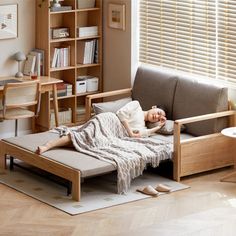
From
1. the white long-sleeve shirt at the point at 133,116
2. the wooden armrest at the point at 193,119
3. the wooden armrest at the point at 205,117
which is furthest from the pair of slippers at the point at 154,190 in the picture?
the white long-sleeve shirt at the point at 133,116

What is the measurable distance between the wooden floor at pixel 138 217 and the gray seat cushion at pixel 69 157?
1.22 feet

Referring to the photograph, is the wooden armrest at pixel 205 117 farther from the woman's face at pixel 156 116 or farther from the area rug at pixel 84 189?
the area rug at pixel 84 189

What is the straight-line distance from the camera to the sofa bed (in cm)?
750

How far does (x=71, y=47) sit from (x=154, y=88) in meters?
1.25

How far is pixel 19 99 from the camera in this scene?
28.2 feet

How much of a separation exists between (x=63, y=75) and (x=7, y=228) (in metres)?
3.28

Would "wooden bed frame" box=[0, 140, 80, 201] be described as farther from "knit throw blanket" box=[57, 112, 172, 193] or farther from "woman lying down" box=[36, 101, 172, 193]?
"knit throw blanket" box=[57, 112, 172, 193]

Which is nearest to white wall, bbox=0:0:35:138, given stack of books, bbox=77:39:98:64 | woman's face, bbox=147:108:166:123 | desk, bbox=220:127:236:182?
stack of books, bbox=77:39:98:64

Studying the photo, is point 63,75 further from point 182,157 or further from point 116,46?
point 182,157

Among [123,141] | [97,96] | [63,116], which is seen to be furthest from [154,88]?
[63,116]

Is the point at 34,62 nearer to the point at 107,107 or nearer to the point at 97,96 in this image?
the point at 97,96

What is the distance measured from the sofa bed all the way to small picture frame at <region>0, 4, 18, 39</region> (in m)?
1.20

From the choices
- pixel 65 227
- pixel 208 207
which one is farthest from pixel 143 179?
pixel 65 227

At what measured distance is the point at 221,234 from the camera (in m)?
6.59
